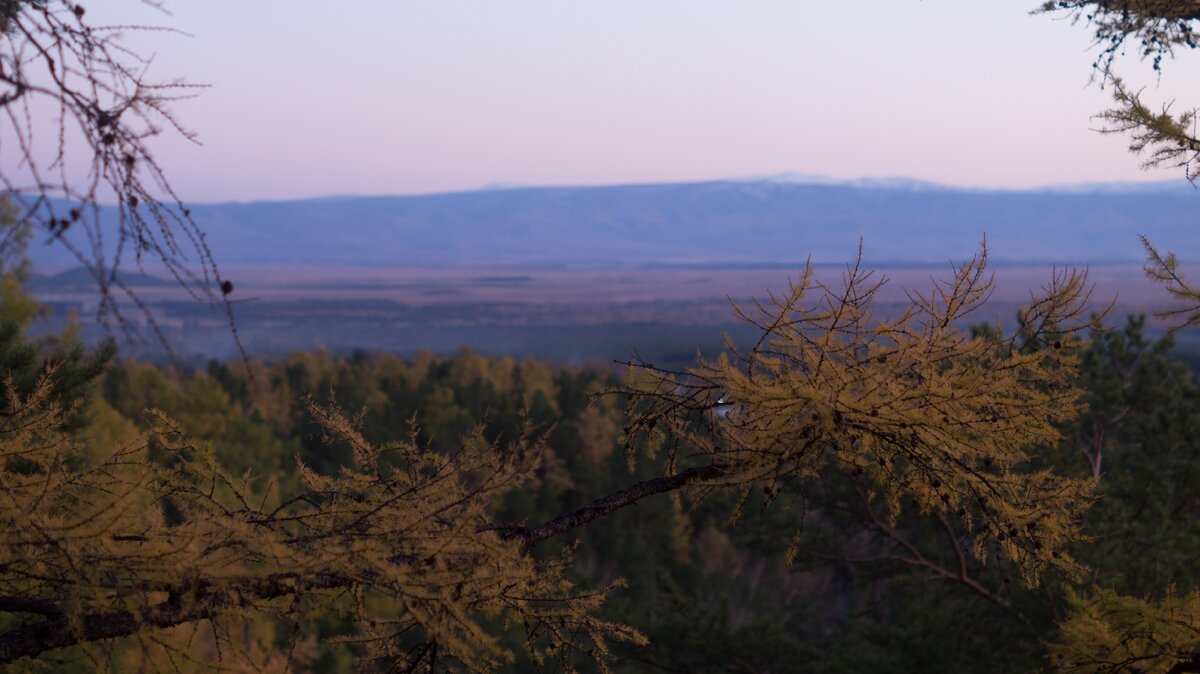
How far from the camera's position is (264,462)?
42.9 metres

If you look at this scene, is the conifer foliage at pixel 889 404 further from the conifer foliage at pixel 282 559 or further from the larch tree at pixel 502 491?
the conifer foliage at pixel 282 559

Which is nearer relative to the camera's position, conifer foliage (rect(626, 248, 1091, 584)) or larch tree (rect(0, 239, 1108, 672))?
larch tree (rect(0, 239, 1108, 672))

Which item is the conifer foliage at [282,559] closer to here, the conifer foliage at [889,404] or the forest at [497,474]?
the forest at [497,474]

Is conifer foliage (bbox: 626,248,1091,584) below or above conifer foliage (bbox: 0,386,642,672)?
above

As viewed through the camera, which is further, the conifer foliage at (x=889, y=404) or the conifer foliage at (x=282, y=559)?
the conifer foliage at (x=889, y=404)

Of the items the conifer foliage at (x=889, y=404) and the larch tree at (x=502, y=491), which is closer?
the larch tree at (x=502, y=491)

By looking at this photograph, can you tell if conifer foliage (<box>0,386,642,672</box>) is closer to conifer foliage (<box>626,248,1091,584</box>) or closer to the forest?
the forest

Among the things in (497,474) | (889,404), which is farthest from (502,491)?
(889,404)

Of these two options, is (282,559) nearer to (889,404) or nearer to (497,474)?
(497,474)

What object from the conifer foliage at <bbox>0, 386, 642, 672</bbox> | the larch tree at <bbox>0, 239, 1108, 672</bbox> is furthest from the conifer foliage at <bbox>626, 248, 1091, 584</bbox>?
the conifer foliage at <bbox>0, 386, 642, 672</bbox>

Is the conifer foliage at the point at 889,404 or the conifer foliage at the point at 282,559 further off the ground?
the conifer foliage at the point at 889,404

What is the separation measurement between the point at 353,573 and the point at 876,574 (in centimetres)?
1367

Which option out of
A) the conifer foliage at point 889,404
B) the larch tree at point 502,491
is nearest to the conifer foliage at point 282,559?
the larch tree at point 502,491

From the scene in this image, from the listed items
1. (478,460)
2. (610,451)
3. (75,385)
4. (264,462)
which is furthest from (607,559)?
(478,460)
